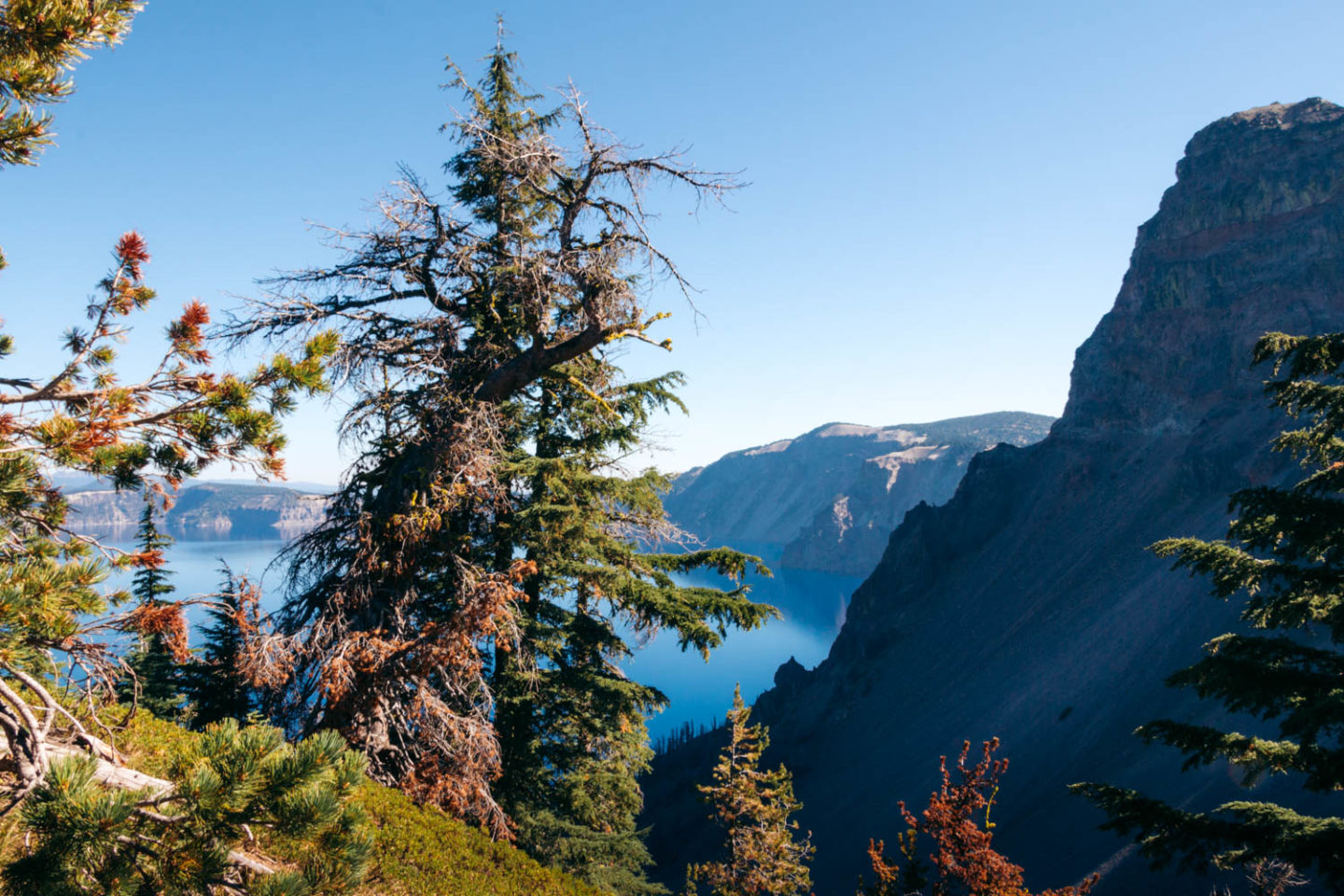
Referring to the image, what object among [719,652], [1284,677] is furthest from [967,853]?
[719,652]

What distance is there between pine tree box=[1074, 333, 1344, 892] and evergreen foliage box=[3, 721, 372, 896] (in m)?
7.42

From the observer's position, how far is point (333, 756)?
3139 millimetres

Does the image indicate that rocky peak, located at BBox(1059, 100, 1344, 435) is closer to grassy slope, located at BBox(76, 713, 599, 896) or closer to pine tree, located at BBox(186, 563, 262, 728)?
grassy slope, located at BBox(76, 713, 599, 896)

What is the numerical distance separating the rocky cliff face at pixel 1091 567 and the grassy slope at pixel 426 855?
35.7m

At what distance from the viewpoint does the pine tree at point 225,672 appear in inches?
280

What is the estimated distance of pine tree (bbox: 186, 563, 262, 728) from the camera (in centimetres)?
711

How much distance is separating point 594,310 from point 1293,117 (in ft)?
307

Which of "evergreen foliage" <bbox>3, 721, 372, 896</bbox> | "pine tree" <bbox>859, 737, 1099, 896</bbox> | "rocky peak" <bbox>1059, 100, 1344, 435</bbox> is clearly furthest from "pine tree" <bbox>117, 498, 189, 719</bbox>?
"rocky peak" <bbox>1059, 100, 1344, 435</bbox>

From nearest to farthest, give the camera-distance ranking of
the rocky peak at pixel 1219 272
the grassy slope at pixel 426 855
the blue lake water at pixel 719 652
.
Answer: the grassy slope at pixel 426 855 → the rocky peak at pixel 1219 272 → the blue lake water at pixel 719 652

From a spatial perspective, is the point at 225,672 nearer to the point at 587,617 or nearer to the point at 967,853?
the point at 587,617

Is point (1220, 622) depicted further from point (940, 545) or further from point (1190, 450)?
point (940, 545)

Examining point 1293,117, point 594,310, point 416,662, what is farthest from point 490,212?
point 1293,117

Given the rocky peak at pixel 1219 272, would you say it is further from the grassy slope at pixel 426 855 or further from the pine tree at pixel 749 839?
the grassy slope at pixel 426 855

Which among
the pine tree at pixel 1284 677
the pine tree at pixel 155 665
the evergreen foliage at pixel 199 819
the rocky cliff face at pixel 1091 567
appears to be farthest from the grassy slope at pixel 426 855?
the rocky cliff face at pixel 1091 567
